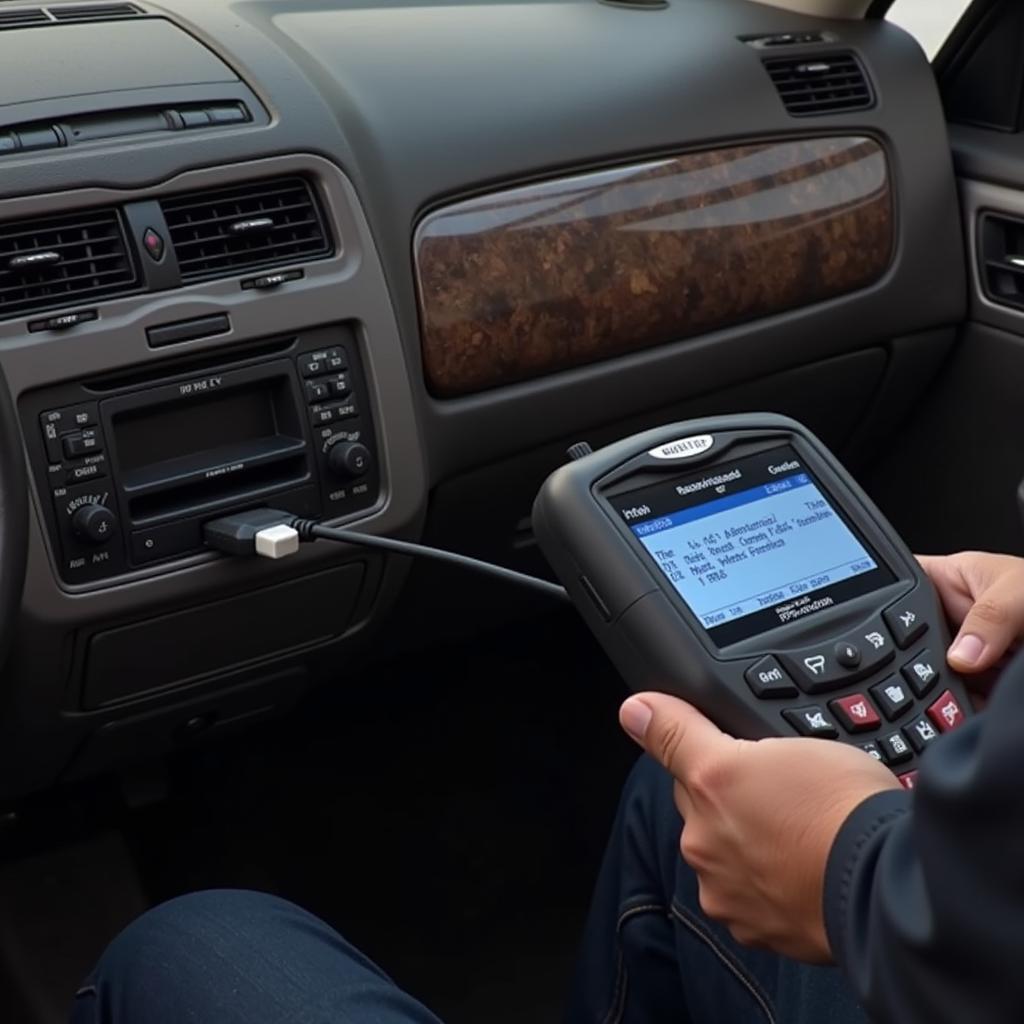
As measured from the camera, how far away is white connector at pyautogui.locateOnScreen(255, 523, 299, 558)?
1436mm

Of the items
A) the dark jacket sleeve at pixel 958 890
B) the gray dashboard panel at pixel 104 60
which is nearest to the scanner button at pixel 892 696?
the dark jacket sleeve at pixel 958 890

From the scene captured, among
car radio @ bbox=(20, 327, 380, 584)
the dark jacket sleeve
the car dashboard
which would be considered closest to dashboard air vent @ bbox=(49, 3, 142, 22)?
the car dashboard

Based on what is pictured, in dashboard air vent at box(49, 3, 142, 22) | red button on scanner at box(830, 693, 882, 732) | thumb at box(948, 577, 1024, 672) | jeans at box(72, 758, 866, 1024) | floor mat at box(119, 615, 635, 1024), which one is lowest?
floor mat at box(119, 615, 635, 1024)

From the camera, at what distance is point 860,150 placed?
1916mm

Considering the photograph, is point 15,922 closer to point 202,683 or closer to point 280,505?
point 202,683

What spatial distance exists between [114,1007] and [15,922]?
0.83m

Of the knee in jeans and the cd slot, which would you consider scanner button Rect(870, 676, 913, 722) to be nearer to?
the knee in jeans

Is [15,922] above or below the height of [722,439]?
below

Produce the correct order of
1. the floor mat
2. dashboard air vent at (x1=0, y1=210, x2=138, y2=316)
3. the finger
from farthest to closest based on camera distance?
the floor mat
dashboard air vent at (x1=0, y1=210, x2=138, y2=316)
the finger

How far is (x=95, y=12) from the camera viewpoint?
1.61 meters

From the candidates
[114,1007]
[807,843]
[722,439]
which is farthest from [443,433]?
[807,843]

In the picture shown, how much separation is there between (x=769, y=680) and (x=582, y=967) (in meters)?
0.42

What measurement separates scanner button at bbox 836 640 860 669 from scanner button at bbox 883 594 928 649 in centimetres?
3

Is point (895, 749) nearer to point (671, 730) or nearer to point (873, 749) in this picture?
point (873, 749)
